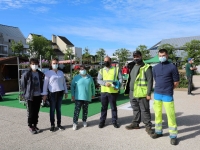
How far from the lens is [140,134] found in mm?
4480

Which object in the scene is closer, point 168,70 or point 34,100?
point 168,70

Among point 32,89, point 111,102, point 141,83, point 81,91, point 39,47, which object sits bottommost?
point 111,102

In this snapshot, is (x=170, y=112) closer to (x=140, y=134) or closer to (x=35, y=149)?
(x=140, y=134)

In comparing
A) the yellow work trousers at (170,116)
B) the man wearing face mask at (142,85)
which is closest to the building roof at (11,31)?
the man wearing face mask at (142,85)

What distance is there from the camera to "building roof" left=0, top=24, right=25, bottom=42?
52431mm

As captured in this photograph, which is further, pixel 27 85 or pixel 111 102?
pixel 111 102

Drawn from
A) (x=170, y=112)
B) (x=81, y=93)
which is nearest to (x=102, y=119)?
(x=81, y=93)

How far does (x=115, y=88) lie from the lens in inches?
195

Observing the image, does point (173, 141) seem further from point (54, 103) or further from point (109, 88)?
point (54, 103)

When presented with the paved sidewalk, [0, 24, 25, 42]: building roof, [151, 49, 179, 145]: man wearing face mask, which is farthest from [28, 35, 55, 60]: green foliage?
[151, 49, 179, 145]: man wearing face mask

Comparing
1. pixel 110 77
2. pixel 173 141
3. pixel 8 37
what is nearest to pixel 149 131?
pixel 173 141

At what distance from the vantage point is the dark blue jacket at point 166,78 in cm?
403

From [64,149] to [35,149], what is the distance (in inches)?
23.3

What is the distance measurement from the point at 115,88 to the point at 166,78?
54.5 inches
